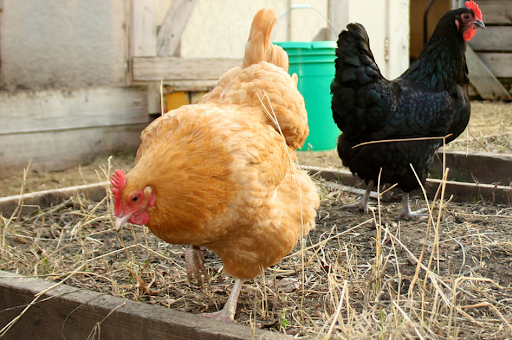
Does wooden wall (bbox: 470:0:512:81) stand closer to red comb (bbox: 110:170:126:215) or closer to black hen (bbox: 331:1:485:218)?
black hen (bbox: 331:1:485:218)

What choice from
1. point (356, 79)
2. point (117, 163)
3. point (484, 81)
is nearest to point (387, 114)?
point (356, 79)

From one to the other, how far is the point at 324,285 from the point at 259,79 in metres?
0.96

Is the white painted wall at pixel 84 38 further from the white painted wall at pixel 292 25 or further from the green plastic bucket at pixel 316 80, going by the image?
the green plastic bucket at pixel 316 80

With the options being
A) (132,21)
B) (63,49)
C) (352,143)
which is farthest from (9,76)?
(352,143)

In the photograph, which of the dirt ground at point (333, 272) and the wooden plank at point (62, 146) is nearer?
the dirt ground at point (333, 272)

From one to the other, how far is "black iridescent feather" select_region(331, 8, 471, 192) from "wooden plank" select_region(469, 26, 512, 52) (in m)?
5.18

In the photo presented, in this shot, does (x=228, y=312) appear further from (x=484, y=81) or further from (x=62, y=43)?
(x=484, y=81)

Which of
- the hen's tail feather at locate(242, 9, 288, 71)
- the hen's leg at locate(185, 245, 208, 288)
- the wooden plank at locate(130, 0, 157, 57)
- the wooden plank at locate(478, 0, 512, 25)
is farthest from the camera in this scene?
the wooden plank at locate(478, 0, 512, 25)

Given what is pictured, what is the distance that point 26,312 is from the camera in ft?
6.66

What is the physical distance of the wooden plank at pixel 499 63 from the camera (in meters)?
7.99

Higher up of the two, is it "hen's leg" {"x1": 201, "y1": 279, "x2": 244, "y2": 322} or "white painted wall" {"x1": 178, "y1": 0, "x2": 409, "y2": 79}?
"white painted wall" {"x1": 178, "y1": 0, "x2": 409, "y2": 79}

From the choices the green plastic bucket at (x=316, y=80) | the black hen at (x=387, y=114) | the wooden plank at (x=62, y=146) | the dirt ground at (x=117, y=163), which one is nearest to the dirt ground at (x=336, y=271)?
the black hen at (x=387, y=114)

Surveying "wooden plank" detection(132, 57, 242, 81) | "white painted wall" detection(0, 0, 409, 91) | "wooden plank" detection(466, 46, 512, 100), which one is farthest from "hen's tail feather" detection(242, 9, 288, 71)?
"wooden plank" detection(466, 46, 512, 100)

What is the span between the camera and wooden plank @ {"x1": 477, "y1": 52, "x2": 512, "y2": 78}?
799cm
